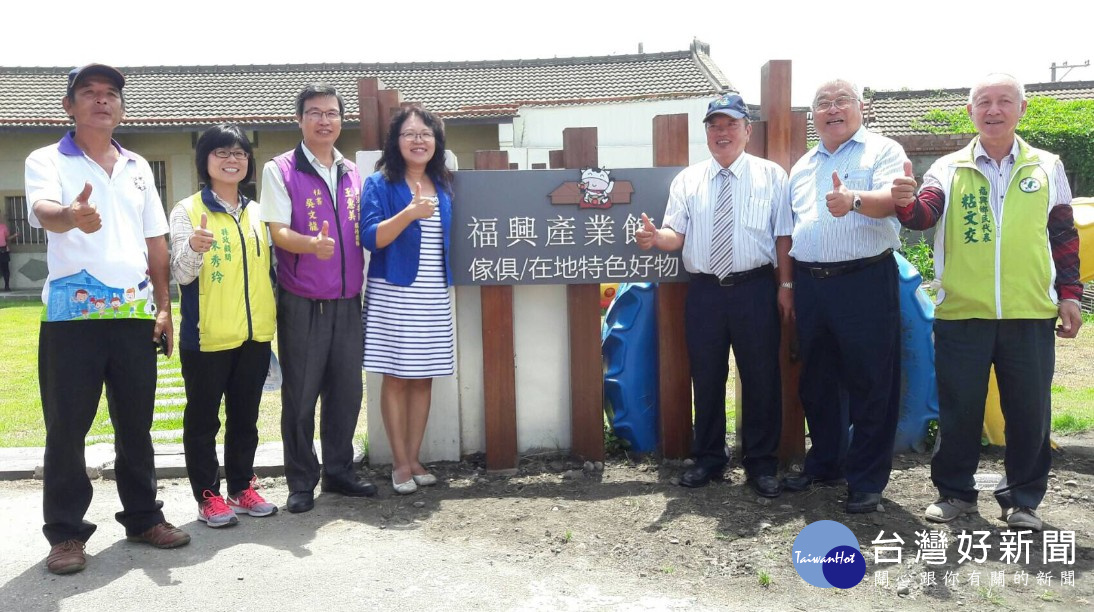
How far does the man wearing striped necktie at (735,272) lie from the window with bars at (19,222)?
52.9 ft

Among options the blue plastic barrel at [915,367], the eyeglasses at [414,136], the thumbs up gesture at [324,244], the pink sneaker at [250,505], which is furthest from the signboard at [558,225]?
the pink sneaker at [250,505]

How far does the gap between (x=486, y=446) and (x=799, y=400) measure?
5.45 feet

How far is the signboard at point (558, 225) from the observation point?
461 cm

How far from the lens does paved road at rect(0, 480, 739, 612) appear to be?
10.5 feet

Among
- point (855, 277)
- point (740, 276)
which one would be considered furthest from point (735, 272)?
point (855, 277)

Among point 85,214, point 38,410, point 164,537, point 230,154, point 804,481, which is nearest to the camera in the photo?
point 85,214

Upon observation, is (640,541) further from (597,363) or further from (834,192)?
(834,192)

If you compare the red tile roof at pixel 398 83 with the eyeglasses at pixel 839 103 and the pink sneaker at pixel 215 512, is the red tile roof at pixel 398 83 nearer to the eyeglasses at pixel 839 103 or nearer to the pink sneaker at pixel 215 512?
the pink sneaker at pixel 215 512

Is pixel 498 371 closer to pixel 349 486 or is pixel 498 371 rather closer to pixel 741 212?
pixel 349 486

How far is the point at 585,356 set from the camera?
4.80 m

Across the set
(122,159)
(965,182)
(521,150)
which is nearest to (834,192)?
(965,182)

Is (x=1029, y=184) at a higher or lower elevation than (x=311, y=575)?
higher

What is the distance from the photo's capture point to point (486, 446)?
4809 millimetres

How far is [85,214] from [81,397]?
79 cm
